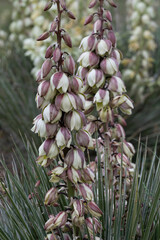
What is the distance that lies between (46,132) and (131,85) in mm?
2174

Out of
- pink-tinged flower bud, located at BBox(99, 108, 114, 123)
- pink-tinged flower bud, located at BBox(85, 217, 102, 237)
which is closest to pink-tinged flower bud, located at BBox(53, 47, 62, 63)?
pink-tinged flower bud, located at BBox(99, 108, 114, 123)

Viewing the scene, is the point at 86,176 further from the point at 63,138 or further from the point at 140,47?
the point at 140,47

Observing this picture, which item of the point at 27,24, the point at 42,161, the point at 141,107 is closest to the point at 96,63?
the point at 42,161

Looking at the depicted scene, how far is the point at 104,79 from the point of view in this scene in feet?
3.87

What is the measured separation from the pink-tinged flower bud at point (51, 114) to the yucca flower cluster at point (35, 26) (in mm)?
1416

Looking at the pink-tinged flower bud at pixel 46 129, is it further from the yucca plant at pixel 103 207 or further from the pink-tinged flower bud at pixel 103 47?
the pink-tinged flower bud at pixel 103 47

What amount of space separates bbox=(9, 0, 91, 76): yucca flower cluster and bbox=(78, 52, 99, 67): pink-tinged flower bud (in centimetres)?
115

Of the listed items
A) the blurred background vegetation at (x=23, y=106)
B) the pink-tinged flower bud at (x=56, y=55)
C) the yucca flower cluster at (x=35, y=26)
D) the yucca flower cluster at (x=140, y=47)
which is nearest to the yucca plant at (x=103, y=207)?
the pink-tinged flower bud at (x=56, y=55)

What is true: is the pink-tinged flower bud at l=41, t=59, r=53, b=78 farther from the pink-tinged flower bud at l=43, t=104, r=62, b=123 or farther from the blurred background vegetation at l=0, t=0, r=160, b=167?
the blurred background vegetation at l=0, t=0, r=160, b=167

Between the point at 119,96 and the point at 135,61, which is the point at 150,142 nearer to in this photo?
the point at 135,61

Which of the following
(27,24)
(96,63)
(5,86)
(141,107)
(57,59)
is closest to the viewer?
(57,59)

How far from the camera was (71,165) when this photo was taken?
3.16ft

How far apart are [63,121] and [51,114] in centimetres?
7

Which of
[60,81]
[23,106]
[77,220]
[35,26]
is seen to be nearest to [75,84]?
[60,81]
